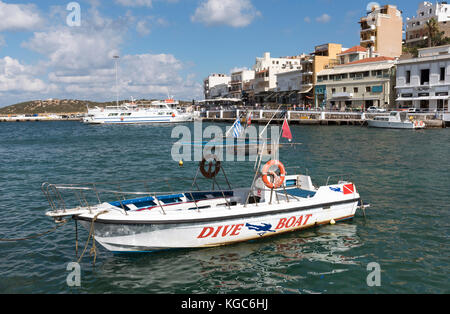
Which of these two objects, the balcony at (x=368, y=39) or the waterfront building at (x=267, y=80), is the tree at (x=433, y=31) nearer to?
the balcony at (x=368, y=39)

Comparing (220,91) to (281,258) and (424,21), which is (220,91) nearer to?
(424,21)

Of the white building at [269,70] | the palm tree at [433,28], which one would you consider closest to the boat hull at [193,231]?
the palm tree at [433,28]

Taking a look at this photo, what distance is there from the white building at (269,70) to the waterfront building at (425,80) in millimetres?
36945

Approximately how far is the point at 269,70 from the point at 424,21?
4357 cm

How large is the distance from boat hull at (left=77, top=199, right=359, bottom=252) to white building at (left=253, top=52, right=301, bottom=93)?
8724cm

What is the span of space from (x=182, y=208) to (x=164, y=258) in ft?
7.39

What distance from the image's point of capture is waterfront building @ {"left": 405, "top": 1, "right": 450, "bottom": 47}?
94.1 meters

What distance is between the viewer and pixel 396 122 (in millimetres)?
53625

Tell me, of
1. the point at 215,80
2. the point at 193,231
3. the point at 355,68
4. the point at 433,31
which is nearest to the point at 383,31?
the point at 433,31

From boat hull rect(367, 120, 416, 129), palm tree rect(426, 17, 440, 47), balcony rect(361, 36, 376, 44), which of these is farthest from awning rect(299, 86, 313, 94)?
palm tree rect(426, 17, 440, 47)

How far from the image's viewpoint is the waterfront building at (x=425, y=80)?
59.5 m

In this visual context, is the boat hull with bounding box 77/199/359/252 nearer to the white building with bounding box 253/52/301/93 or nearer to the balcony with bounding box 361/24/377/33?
the balcony with bounding box 361/24/377/33
